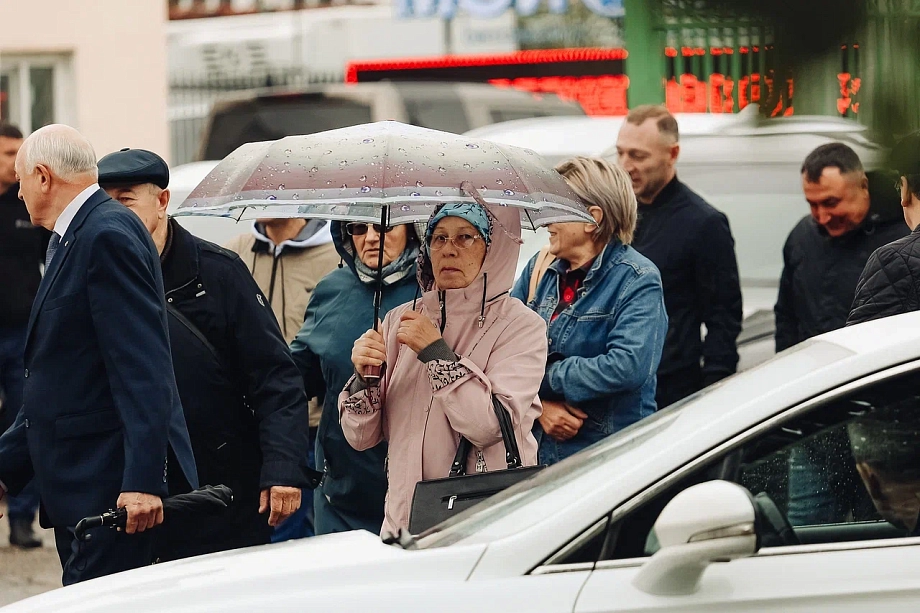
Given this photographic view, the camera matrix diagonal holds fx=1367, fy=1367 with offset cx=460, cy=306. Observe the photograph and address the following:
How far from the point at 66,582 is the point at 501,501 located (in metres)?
1.41

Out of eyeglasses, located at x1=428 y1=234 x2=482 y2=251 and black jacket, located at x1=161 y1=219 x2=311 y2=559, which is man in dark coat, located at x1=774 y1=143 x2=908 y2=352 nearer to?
eyeglasses, located at x1=428 y1=234 x2=482 y2=251

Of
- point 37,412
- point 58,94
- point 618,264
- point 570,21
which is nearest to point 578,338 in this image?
point 618,264

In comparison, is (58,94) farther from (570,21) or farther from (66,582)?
(570,21)

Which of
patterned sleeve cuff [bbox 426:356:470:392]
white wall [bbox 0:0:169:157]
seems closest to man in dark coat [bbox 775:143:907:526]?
patterned sleeve cuff [bbox 426:356:470:392]

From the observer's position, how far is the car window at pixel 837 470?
2.45 meters

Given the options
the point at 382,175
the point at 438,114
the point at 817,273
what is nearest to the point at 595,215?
the point at 382,175

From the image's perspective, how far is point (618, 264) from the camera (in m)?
4.46

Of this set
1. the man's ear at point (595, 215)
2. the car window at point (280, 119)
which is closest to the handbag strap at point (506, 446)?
the man's ear at point (595, 215)

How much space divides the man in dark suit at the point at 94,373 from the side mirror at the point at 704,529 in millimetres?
1712

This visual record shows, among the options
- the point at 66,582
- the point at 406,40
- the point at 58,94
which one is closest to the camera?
the point at 66,582

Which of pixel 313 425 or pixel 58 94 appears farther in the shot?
pixel 58 94

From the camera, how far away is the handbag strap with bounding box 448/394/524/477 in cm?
356

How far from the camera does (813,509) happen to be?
2.52 m

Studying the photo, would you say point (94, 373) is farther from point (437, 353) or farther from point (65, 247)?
point (437, 353)
